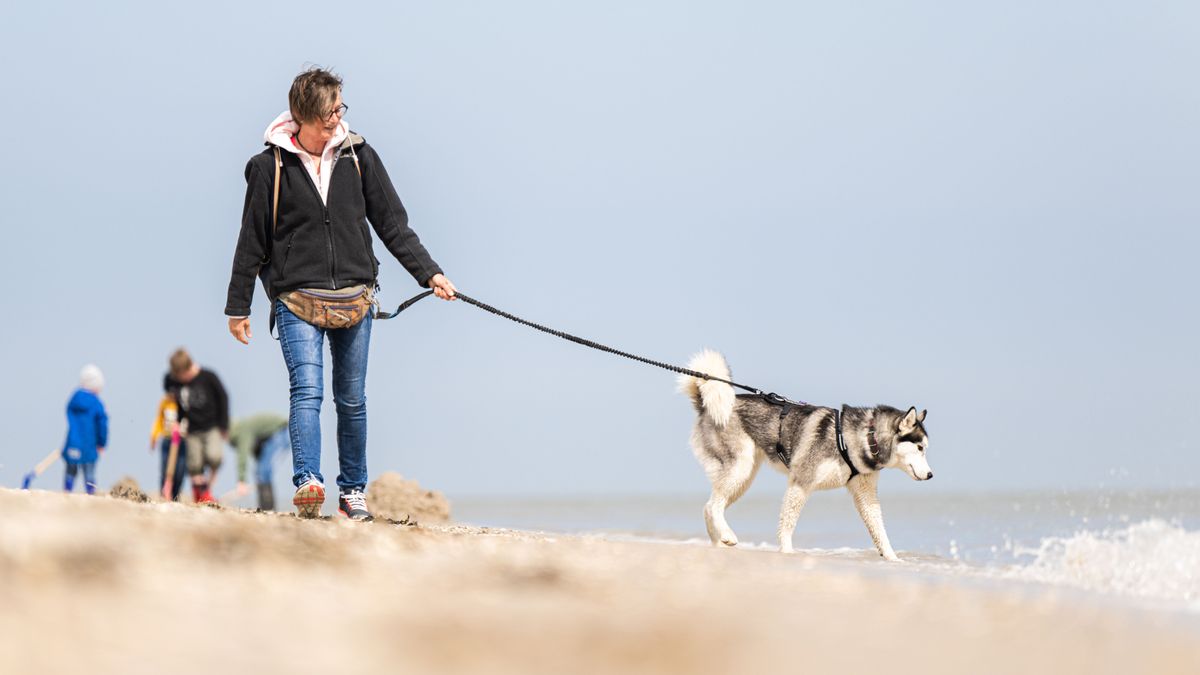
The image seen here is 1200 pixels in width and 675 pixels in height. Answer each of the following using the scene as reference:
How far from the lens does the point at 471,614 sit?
8.77 ft

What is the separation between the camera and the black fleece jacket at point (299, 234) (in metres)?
5.71

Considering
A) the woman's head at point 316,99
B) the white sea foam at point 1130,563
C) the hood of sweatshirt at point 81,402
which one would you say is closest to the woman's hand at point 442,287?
the woman's head at point 316,99

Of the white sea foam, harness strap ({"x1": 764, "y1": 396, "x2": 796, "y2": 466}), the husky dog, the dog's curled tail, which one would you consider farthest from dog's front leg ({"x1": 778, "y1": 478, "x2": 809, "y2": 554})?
the white sea foam

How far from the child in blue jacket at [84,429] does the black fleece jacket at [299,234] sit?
8.20 m

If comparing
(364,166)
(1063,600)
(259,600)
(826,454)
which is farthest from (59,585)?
(826,454)

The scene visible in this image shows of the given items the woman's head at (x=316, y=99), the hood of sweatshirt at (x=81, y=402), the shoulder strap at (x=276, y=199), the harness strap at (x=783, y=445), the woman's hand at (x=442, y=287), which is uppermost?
the hood of sweatshirt at (x=81, y=402)

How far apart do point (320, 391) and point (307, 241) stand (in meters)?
0.77

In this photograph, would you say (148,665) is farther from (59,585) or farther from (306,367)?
(306,367)

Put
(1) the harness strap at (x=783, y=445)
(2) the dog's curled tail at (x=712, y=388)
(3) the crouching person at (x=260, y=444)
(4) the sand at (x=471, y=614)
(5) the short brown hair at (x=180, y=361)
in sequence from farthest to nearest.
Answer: (3) the crouching person at (x=260, y=444), (5) the short brown hair at (x=180, y=361), (2) the dog's curled tail at (x=712, y=388), (1) the harness strap at (x=783, y=445), (4) the sand at (x=471, y=614)

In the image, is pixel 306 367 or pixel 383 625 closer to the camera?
pixel 383 625

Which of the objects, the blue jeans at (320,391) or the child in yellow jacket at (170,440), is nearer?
the blue jeans at (320,391)

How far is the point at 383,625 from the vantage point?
253 cm

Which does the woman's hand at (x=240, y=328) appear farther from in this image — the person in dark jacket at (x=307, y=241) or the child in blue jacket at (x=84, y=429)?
the child in blue jacket at (x=84, y=429)

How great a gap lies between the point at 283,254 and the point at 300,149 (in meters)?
0.54
